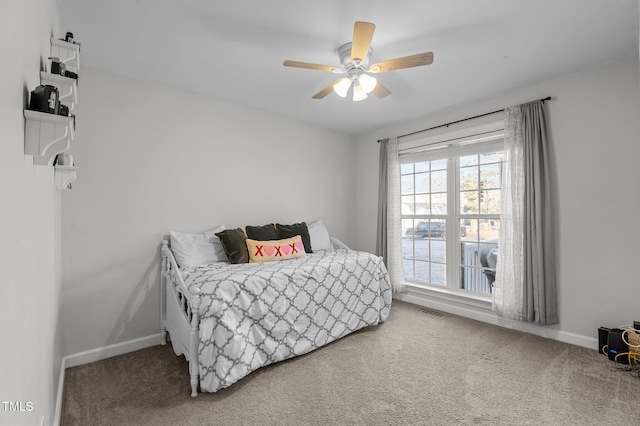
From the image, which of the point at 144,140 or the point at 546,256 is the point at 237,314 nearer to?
the point at 144,140

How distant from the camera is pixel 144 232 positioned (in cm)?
263

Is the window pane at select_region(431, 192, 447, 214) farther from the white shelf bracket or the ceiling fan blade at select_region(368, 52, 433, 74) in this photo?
the white shelf bracket

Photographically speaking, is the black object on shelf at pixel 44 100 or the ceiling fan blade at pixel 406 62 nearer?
the black object on shelf at pixel 44 100

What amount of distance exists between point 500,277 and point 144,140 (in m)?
3.67

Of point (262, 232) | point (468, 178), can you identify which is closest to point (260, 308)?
point (262, 232)

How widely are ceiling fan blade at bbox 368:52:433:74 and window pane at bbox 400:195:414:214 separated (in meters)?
2.26

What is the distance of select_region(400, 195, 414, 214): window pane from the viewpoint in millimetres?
3994

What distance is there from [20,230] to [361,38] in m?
1.77

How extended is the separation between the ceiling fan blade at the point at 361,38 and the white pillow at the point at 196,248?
203cm

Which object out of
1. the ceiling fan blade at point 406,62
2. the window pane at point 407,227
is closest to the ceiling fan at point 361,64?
the ceiling fan blade at point 406,62

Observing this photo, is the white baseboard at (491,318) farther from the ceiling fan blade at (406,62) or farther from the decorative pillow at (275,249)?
the ceiling fan blade at (406,62)

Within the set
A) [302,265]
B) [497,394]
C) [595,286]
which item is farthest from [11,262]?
[595,286]

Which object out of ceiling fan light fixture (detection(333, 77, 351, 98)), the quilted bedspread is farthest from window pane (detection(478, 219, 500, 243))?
ceiling fan light fixture (detection(333, 77, 351, 98))

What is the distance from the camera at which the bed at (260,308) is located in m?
1.92
